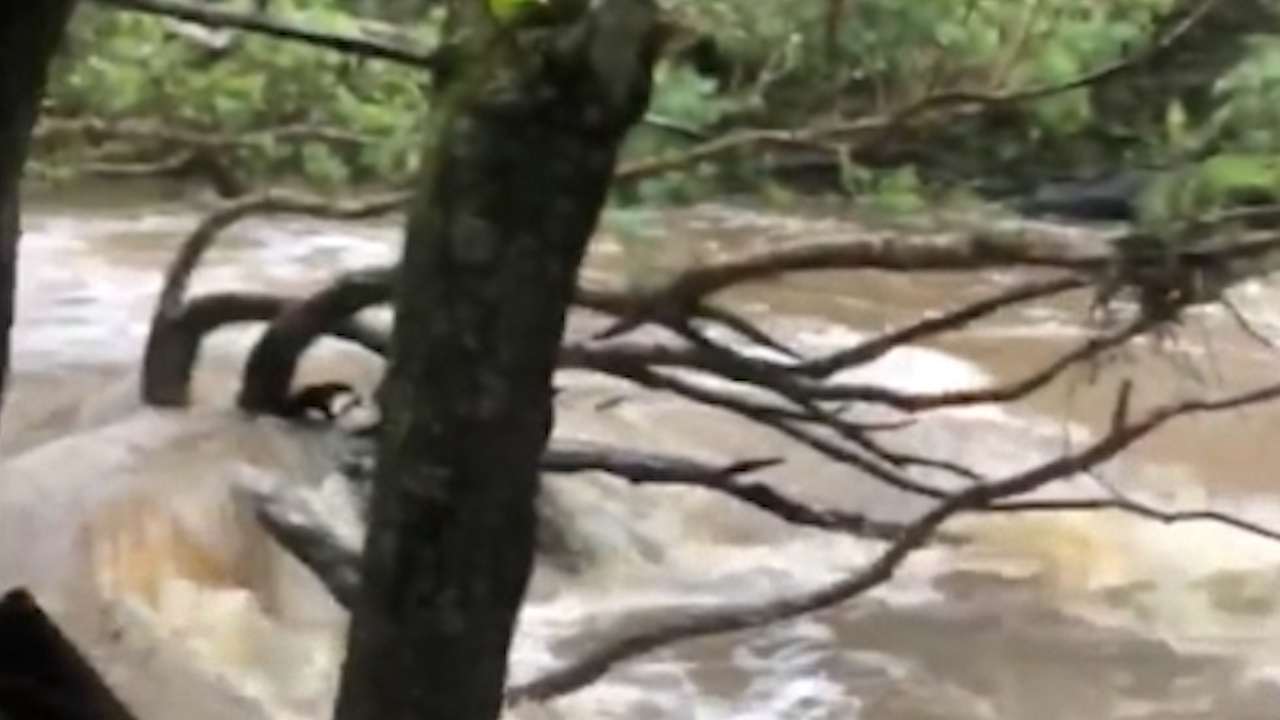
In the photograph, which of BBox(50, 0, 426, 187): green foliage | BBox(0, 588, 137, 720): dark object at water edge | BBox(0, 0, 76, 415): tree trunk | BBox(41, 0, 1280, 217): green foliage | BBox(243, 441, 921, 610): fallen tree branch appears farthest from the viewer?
BBox(50, 0, 426, 187): green foliage

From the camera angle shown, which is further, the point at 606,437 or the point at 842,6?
the point at 606,437

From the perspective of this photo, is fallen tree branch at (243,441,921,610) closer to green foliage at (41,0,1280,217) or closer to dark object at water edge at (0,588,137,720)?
green foliage at (41,0,1280,217)

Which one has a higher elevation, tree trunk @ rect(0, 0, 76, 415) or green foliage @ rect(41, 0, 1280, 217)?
tree trunk @ rect(0, 0, 76, 415)

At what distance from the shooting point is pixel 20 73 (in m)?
1.49

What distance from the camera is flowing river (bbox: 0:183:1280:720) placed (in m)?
4.21

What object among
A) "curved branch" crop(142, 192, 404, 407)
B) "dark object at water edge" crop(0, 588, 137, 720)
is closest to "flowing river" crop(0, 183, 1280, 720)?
"curved branch" crop(142, 192, 404, 407)

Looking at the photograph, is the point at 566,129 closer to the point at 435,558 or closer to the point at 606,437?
the point at 435,558

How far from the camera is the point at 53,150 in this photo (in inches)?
186

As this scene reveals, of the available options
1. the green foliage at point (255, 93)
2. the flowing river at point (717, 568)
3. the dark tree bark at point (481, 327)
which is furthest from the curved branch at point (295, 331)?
the dark tree bark at point (481, 327)

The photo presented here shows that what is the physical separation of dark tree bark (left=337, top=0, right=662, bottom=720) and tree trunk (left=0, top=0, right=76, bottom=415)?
242 mm

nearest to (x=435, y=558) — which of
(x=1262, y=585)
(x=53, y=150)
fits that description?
(x=53, y=150)

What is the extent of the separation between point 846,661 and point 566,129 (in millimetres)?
3782

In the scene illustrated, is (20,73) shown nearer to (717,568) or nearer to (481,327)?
(481,327)

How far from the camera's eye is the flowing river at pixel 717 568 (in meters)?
4.21
